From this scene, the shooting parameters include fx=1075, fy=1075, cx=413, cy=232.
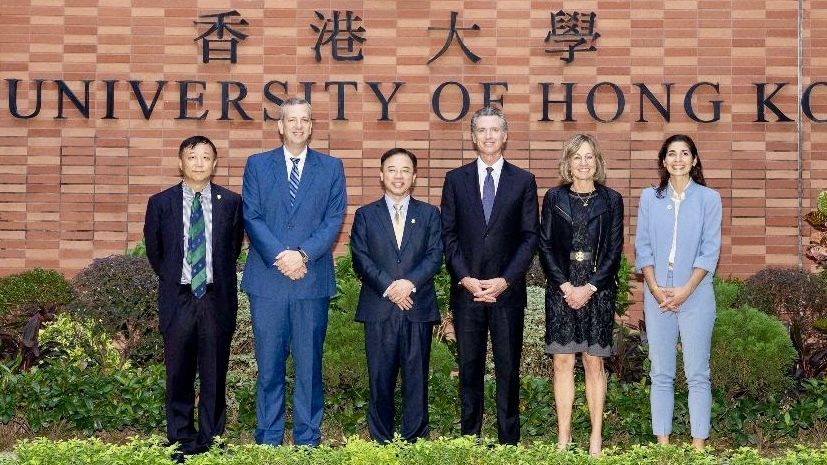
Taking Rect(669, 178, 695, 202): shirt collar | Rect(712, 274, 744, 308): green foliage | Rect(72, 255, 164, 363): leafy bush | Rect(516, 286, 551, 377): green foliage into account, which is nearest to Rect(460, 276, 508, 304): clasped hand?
Rect(669, 178, 695, 202): shirt collar

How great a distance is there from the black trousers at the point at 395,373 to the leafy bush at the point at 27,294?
3.69 m

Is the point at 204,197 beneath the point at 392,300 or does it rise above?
above

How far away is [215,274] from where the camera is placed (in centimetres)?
646

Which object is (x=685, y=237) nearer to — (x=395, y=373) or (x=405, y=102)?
(x=395, y=373)

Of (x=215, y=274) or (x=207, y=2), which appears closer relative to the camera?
(x=215, y=274)

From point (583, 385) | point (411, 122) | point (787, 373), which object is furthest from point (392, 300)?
point (411, 122)

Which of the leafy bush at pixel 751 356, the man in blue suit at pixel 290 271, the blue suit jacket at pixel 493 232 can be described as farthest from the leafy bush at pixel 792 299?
the man in blue suit at pixel 290 271

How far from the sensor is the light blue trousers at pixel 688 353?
21.6 feet

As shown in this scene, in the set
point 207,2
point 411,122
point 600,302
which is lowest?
point 600,302

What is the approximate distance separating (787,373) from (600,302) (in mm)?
2036

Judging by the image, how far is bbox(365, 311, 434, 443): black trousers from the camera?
259 inches

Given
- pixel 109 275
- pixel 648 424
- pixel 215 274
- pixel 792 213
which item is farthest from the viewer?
pixel 792 213

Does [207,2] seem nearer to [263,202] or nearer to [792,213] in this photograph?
[263,202]

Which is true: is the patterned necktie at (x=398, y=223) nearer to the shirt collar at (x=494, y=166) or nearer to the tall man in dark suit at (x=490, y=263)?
the tall man in dark suit at (x=490, y=263)
